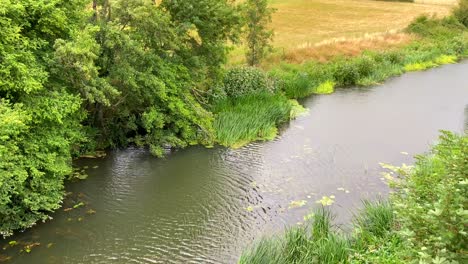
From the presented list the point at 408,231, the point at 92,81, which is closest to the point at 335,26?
the point at 92,81

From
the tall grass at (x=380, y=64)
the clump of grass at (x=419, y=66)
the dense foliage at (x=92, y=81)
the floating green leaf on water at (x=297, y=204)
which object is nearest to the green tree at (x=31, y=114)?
the dense foliage at (x=92, y=81)

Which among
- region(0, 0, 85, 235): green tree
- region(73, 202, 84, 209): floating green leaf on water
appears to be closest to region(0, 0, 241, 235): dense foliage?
region(0, 0, 85, 235): green tree

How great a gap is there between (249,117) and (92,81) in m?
7.25

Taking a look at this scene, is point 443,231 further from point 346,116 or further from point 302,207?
point 346,116

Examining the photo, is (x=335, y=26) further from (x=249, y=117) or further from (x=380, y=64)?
(x=249, y=117)

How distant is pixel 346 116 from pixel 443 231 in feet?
52.8

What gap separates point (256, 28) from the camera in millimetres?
23391

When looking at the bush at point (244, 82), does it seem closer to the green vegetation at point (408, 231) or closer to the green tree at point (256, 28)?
the green tree at point (256, 28)

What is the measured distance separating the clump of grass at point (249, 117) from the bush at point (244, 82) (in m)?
0.45

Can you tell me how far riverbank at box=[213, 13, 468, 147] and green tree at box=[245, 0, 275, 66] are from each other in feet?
4.49

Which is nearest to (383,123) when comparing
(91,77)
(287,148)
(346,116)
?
(346,116)

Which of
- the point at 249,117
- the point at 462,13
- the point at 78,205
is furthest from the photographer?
the point at 462,13

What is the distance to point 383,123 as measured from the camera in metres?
19.3

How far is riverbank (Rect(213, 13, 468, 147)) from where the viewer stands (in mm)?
17531
